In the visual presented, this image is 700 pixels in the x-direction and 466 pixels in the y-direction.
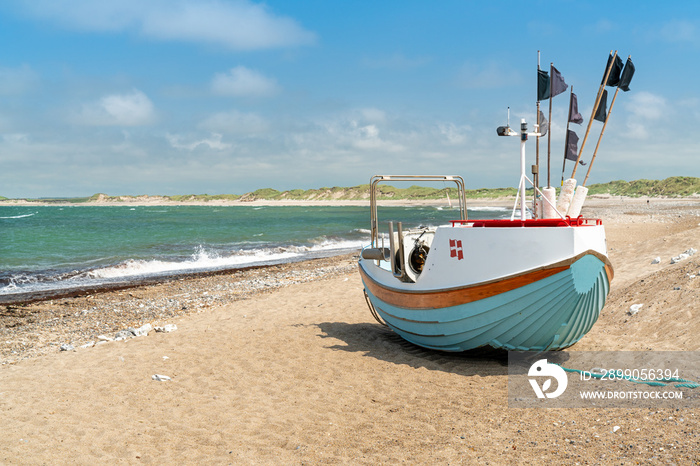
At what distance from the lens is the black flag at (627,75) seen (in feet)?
22.1

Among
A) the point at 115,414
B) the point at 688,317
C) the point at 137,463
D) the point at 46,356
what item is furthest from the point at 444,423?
the point at 46,356

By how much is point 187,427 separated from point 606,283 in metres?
5.72

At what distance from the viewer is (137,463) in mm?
4781

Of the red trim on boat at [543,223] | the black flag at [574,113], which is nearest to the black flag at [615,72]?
the black flag at [574,113]

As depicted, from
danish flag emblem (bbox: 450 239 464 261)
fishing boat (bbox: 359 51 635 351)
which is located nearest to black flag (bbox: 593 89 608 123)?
fishing boat (bbox: 359 51 635 351)

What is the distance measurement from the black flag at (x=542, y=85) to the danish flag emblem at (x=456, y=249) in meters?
2.65

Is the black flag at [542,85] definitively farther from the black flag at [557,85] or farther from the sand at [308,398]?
the sand at [308,398]

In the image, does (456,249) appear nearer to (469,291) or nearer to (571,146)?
(469,291)

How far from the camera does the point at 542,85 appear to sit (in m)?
7.30

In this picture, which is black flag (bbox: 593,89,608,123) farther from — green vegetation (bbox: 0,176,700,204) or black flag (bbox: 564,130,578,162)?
green vegetation (bbox: 0,176,700,204)

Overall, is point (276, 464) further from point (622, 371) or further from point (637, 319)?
point (637, 319)

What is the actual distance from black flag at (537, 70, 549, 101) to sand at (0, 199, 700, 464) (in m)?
4.12

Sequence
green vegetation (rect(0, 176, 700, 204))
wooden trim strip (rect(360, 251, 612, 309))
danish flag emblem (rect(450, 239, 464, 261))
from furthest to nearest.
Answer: green vegetation (rect(0, 176, 700, 204))
danish flag emblem (rect(450, 239, 464, 261))
wooden trim strip (rect(360, 251, 612, 309))

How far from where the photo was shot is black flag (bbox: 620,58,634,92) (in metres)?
6.72
